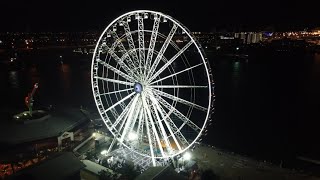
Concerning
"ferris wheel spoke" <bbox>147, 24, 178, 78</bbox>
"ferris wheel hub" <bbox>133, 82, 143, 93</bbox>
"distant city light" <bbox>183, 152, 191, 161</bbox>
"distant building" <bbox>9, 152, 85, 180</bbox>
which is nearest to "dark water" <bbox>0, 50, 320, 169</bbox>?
"distant city light" <bbox>183, 152, 191, 161</bbox>

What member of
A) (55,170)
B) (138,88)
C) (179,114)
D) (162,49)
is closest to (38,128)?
(55,170)

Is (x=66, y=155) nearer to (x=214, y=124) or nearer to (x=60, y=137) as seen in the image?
(x=60, y=137)

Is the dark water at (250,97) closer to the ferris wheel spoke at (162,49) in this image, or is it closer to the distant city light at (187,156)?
the distant city light at (187,156)

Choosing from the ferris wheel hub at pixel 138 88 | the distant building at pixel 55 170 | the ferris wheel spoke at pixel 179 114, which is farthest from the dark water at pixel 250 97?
the distant building at pixel 55 170

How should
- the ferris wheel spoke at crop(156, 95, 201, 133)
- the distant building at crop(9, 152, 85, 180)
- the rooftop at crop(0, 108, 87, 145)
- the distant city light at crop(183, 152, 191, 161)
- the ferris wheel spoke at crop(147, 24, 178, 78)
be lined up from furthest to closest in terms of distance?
the rooftop at crop(0, 108, 87, 145)
the distant city light at crop(183, 152, 191, 161)
the ferris wheel spoke at crop(156, 95, 201, 133)
the ferris wheel spoke at crop(147, 24, 178, 78)
the distant building at crop(9, 152, 85, 180)

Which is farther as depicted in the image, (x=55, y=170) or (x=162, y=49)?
(x=162, y=49)

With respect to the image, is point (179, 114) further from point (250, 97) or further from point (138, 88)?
point (250, 97)

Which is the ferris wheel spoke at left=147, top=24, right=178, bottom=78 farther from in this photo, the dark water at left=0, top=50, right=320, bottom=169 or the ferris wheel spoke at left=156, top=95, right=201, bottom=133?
the dark water at left=0, top=50, right=320, bottom=169

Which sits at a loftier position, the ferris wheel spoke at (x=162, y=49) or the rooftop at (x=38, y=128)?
the ferris wheel spoke at (x=162, y=49)
